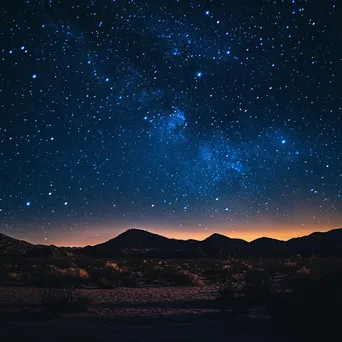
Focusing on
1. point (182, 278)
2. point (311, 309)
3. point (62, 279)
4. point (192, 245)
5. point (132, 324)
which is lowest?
point (132, 324)

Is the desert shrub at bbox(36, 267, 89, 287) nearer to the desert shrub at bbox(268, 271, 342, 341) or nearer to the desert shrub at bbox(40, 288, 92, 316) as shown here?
the desert shrub at bbox(40, 288, 92, 316)

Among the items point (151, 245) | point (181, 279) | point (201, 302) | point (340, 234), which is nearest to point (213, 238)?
point (151, 245)

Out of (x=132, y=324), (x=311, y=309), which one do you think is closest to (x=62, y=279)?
(x=132, y=324)

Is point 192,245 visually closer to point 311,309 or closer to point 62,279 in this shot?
point 62,279

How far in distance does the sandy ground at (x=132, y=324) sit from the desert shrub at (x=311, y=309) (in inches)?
22.6

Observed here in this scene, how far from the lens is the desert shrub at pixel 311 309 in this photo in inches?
300

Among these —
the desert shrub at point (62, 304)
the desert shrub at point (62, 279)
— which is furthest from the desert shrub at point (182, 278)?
the desert shrub at point (62, 304)

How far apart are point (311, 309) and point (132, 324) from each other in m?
4.63

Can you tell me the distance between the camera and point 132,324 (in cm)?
922

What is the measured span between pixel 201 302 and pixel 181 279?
27.7ft

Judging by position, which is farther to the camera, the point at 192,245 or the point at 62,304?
the point at 192,245

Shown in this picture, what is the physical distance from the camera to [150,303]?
13.3 m

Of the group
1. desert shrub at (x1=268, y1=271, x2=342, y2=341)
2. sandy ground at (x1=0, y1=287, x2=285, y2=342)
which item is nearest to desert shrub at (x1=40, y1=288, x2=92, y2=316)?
sandy ground at (x1=0, y1=287, x2=285, y2=342)

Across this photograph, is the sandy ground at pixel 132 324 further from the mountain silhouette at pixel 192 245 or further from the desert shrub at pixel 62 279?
the mountain silhouette at pixel 192 245
